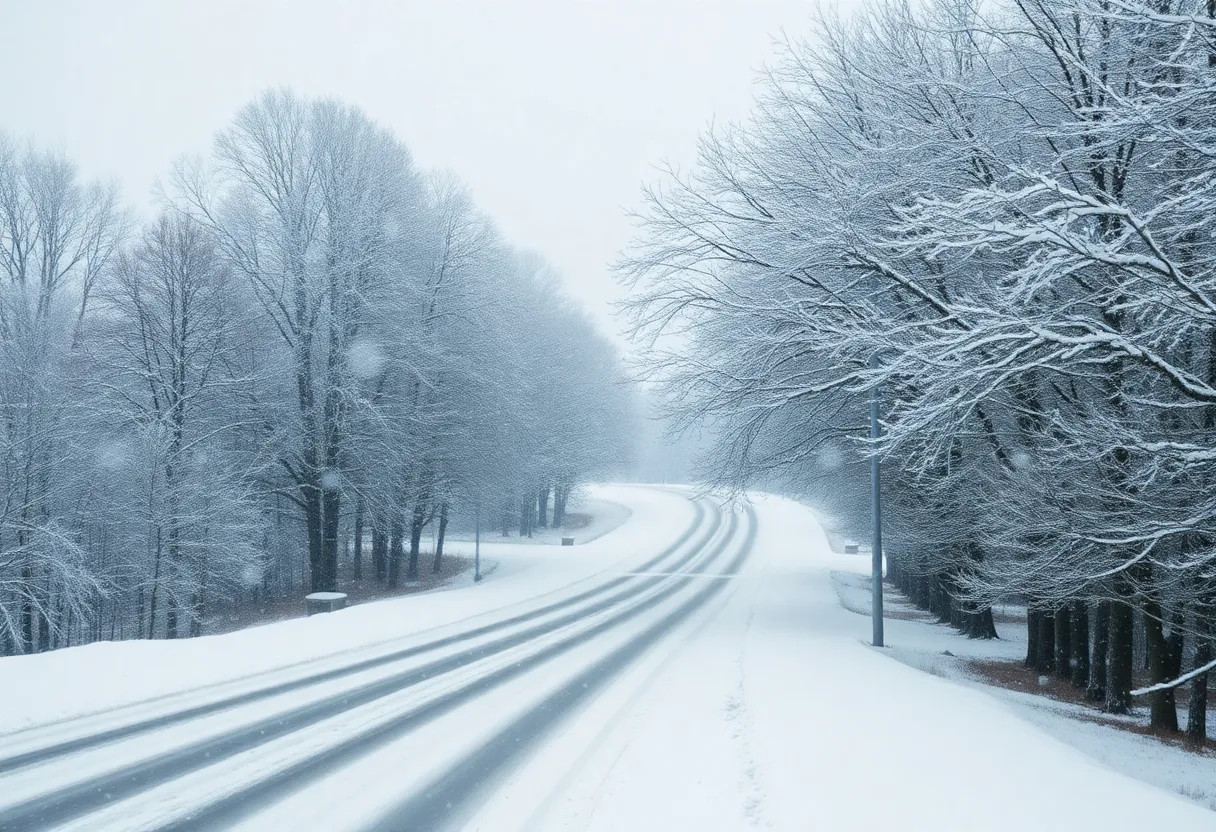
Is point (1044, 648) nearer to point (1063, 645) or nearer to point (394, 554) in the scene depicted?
point (1063, 645)

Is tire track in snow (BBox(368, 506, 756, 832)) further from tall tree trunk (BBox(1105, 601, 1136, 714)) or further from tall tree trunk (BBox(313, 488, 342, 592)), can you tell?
tall tree trunk (BBox(313, 488, 342, 592))

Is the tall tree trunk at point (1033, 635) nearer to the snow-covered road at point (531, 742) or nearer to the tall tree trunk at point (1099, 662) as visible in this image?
the tall tree trunk at point (1099, 662)

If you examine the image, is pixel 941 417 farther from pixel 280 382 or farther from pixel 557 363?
pixel 557 363

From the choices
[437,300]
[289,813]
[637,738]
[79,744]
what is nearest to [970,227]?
[637,738]

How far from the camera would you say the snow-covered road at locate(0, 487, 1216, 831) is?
606 cm

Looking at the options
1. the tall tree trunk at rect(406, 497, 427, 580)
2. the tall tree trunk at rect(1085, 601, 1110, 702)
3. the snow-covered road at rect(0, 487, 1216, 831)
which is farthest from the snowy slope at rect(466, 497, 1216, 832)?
the tall tree trunk at rect(406, 497, 427, 580)

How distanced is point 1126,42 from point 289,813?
12141 millimetres

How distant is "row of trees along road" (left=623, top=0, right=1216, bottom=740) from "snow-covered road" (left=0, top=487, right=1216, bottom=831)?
2544mm

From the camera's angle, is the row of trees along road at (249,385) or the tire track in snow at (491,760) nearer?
the tire track in snow at (491,760)

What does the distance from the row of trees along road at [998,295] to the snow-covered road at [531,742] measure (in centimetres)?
254

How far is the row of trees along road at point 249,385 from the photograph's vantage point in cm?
2156

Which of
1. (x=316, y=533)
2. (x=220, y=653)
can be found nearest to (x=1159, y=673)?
(x=220, y=653)

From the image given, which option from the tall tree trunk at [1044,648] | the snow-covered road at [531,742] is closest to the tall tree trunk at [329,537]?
the snow-covered road at [531,742]

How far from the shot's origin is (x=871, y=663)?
11883mm
